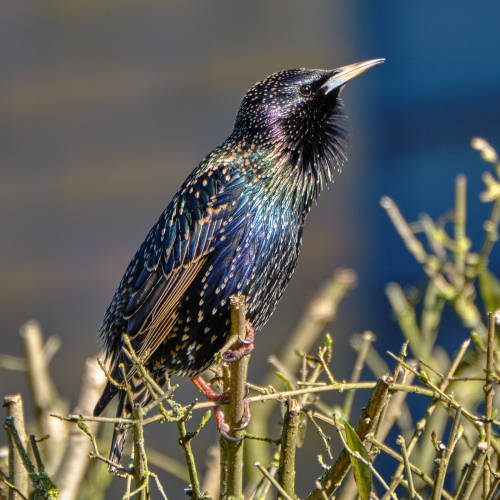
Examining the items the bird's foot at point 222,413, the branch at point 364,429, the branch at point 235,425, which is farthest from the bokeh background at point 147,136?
the branch at point 364,429

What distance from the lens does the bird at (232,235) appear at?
2293 mm

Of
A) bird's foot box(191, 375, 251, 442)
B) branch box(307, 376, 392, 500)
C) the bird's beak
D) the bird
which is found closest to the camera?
branch box(307, 376, 392, 500)

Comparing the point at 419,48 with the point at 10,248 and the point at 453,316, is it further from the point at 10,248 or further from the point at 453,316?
the point at 10,248

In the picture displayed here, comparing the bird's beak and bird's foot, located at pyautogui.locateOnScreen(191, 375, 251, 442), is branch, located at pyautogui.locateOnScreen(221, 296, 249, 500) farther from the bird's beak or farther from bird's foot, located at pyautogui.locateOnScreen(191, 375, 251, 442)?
the bird's beak

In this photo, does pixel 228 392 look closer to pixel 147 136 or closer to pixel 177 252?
pixel 177 252

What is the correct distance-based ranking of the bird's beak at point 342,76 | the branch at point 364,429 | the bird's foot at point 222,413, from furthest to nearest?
the bird's beak at point 342,76, the bird's foot at point 222,413, the branch at point 364,429

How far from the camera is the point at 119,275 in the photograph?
16.4 ft

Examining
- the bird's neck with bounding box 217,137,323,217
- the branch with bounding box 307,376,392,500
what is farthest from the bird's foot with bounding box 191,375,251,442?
the bird's neck with bounding box 217,137,323,217

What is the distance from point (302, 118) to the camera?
98.2 inches

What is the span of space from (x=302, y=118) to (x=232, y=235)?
0.44 metres

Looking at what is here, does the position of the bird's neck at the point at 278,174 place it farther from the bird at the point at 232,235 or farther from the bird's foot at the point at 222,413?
the bird's foot at the point at 222,413

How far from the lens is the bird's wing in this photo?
232cm

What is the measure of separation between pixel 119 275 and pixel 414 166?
1.81 m

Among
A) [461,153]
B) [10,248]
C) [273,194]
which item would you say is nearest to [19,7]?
[10,248]
